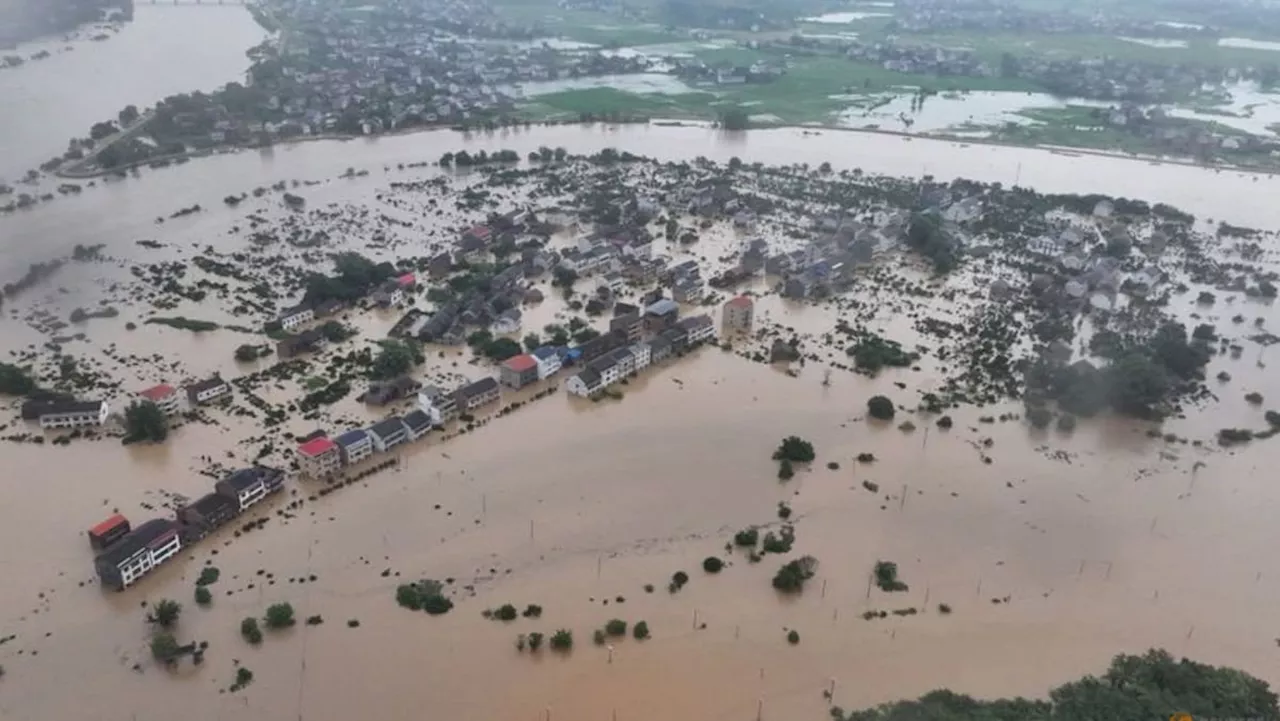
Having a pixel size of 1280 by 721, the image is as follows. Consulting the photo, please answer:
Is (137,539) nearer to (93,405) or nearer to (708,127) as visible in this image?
(93,405)

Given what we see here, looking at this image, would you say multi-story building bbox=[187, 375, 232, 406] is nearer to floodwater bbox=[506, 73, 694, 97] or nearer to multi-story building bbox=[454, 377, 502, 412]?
multi-story building bbox=[454, 377, 502, 412]

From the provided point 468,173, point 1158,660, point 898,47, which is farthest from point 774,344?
point 898,47

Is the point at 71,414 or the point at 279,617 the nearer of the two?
the point at 279,617

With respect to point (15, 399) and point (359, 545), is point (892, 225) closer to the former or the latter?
point (359, 545)

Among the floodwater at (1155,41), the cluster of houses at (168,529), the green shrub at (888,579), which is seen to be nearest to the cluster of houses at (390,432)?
the cluster of houses at (168,529)

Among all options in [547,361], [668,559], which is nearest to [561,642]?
[668,559]

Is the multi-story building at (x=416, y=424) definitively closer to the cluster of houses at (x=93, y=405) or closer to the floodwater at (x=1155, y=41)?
the cluster of houses at (x=93, y=405)
